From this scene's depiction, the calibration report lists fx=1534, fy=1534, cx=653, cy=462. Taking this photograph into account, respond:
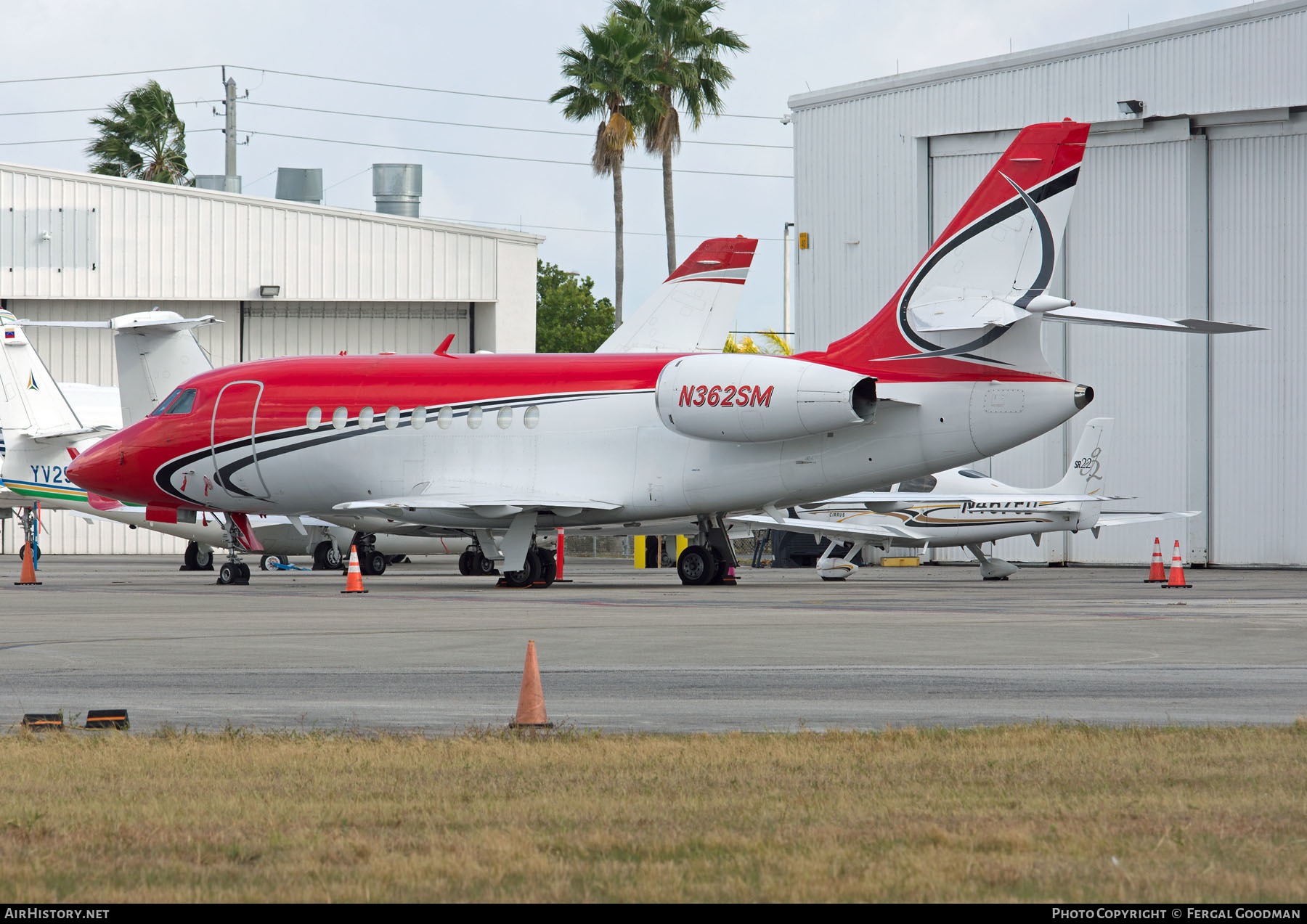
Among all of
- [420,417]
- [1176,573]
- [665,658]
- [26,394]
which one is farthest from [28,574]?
[1176,573]

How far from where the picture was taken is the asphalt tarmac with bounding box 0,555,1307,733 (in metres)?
9.87

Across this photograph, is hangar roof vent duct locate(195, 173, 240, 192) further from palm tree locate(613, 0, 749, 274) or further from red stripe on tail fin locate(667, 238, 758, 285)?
red stripe on tail fin locate(667, 238, 758, 285)

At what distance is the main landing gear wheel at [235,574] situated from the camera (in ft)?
96.0

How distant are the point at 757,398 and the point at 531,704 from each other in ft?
49.3

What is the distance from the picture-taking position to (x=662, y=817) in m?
6.30

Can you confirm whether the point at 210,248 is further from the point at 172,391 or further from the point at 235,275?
the point at 172,391

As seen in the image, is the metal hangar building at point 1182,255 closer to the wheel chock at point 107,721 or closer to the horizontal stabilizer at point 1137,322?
the horizontal stabilizer at point 1137,322

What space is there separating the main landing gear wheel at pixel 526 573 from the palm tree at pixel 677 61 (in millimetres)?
28863

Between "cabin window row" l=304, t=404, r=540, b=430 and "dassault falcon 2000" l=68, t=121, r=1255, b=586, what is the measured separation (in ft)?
0.11

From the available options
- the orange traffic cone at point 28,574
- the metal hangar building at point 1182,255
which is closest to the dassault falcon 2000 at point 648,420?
the orange traffic cone at point 28,574

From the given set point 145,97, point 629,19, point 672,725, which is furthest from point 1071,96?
point 145,97

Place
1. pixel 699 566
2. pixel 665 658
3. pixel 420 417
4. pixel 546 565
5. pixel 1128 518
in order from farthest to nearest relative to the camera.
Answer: pixel 1128 518
pixel 699 566
pixel 546 565
pixel 420 417
pixel 665 658

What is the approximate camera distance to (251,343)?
54188 millimetres

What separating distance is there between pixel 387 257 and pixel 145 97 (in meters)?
18.7
